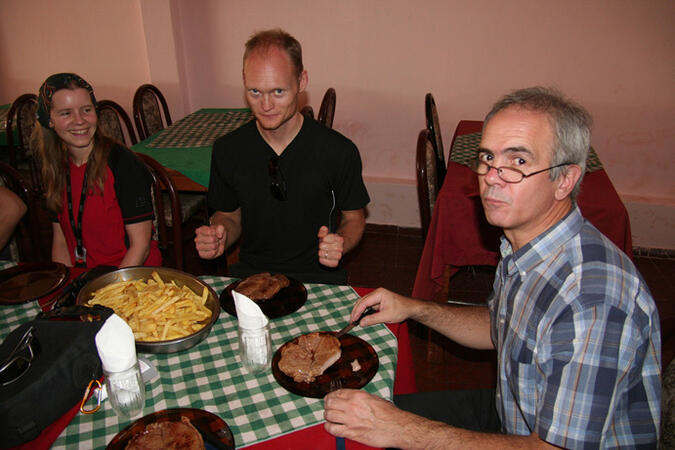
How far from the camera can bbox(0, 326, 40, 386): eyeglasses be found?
3.73 ft

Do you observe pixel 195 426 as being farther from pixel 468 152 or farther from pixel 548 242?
pixel 468 152

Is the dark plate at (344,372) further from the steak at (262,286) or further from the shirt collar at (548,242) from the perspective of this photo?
the shirt collar at (548,242)

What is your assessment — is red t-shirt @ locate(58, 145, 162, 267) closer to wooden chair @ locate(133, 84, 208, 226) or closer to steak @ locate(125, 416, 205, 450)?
steak @ locate(125, 416, 205, 450)

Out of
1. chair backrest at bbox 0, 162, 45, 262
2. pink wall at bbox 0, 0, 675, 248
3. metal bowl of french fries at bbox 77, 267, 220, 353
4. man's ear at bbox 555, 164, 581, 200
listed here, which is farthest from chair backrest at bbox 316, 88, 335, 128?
man's ear at bbox 555, 164, 581, 200

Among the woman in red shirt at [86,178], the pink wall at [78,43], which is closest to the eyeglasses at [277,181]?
the woman in red shirt at [86,178]

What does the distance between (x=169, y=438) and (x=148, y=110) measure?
12.2 ft

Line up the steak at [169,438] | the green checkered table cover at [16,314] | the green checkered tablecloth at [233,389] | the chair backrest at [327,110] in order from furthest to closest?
the chair backrest at [327,110] < the green checkered table cover at [16,314] < the green checkered tablecloth at [233,389] < the steak at [169,438]

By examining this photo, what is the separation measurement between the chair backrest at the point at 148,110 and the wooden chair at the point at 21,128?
883 millimetres

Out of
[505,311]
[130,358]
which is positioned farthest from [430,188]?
[130,358]

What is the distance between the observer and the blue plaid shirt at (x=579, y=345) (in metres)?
1.11

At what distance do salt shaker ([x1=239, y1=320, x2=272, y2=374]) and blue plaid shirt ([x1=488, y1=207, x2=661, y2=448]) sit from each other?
0.69 meters

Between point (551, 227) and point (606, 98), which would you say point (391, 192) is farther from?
point (551, 227)

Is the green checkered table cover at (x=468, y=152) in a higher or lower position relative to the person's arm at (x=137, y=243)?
higher

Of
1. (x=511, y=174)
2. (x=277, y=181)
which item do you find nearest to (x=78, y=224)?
(x=277, y=181)
